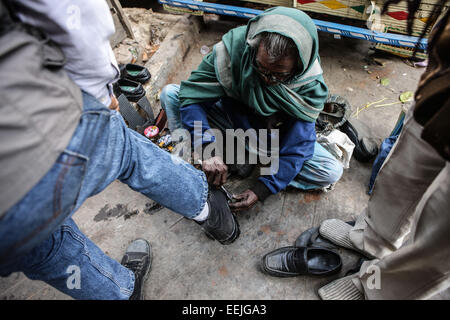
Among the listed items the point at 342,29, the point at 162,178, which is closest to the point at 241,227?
the point at 162,178

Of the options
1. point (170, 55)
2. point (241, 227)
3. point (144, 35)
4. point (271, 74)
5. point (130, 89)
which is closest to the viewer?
point (271, 74)

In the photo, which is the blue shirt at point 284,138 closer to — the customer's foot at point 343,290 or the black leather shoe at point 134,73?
the customer's foot at point 343,290

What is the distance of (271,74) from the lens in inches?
56.2

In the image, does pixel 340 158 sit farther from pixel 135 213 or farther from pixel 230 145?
pixel 135 213

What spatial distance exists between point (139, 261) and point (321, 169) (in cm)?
145

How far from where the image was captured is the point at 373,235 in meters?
1.42

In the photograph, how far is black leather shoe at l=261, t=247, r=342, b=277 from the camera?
157 centimetres

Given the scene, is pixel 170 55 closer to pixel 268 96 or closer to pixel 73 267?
pixel 268 96

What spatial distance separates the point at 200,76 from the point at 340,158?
1.32 meters

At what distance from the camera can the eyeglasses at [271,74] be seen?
1414 millimetres

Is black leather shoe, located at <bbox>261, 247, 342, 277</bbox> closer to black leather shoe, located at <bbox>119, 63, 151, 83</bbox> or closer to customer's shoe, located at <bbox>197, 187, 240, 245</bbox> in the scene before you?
customer's shoe, located at <bbox>197, 187, 240, 245</bbox>

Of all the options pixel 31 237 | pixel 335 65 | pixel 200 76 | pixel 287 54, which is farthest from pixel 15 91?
pixel 335 65

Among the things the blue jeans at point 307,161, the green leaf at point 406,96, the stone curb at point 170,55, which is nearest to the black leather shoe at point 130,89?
the stone curb at point 170,55

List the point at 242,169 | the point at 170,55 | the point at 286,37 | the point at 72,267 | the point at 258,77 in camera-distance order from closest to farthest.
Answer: the point at 72,267 < the point at 286,37 < the point at 258,77 < the point at 242,169 < the point at 170,55
